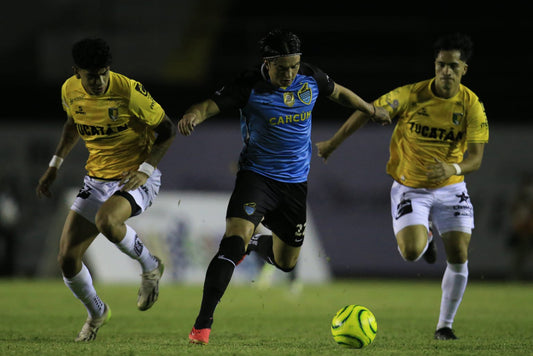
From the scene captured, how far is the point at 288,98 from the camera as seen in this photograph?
708cm

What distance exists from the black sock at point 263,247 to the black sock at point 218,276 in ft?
4.41

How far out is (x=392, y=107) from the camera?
7.91 m

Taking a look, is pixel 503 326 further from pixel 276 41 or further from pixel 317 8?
pixel 317 8

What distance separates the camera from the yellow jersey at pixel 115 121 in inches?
282

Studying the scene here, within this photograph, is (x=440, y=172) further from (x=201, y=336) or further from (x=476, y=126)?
(x=201, y=336)

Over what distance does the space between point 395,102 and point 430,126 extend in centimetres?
40

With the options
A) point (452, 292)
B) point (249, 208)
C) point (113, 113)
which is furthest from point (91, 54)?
point (452, 292)

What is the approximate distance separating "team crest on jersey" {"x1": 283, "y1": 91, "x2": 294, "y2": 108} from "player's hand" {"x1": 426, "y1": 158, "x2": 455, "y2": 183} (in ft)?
4.53

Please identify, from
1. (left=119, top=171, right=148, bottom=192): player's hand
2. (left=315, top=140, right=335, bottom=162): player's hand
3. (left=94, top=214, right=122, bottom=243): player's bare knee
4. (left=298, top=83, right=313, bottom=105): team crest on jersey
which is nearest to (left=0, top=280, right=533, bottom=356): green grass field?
(left=94, top=214, right=122, bottom=243): player's bare knee

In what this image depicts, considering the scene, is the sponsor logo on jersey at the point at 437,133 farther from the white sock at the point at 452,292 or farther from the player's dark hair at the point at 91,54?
the player's dark hair at the point at 91,54

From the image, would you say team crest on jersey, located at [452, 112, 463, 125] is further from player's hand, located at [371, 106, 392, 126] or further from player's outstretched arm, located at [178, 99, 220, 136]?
player's outstretched arm, located at [178, 99, 220, 136]

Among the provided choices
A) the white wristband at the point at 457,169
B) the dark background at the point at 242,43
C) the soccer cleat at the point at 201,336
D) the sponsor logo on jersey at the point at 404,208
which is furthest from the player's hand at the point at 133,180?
the dark background at the point at 242,43

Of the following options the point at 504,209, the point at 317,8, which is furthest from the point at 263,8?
the point at 504,209

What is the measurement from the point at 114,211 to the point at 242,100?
1.41 metres
